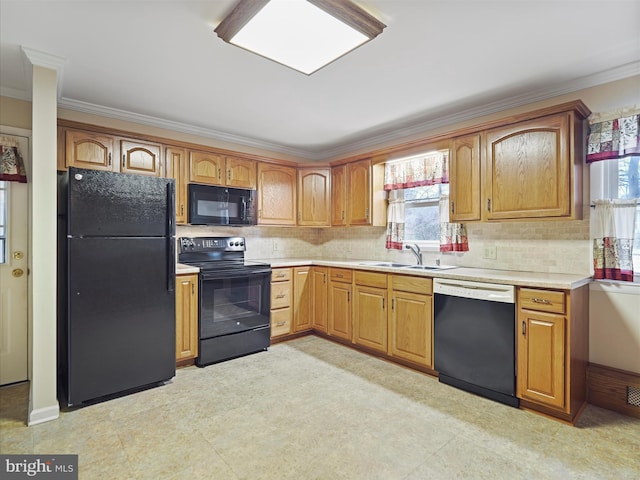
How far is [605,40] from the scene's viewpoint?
2.11 m

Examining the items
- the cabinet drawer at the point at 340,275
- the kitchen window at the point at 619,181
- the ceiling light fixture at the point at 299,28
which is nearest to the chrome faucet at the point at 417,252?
the cabinet drawer at the point at 340,275

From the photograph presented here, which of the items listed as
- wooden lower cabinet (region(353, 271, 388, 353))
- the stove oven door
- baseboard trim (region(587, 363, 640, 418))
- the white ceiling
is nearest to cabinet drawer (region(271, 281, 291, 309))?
the stove oven door

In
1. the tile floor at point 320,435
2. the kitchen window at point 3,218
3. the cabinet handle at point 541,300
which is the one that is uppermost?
the kitchen window at point 3,218

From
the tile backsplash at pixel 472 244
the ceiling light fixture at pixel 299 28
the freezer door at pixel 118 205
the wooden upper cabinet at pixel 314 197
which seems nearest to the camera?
the ceiling light fixture at pixel 299 28

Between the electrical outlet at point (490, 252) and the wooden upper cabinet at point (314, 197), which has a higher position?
the wooden upper cabinet at point (314, 197)

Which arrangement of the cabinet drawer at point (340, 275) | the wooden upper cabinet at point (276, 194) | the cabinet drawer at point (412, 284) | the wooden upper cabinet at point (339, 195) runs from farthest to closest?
the wooden upper cabinet at point (339, 195)
the wooden upper cabinet at point (276, 194)
the cabinet drawer at point (340, 275)
the cabinet drawer at point (412, 284)

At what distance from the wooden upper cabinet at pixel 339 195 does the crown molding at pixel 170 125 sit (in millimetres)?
791

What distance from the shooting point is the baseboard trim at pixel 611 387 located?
2324 millimetres

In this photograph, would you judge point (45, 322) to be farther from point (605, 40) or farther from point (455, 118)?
point (605, 40)

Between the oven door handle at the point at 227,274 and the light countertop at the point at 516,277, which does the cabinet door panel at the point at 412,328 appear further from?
the oven door handle at the point at 227,274

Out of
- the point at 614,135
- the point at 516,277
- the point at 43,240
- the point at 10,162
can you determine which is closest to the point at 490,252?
the point at 516,277

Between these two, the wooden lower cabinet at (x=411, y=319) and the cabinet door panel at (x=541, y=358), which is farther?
the wooden lower cabinet at (x=411, y=319)

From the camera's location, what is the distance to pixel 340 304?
3.76 metres

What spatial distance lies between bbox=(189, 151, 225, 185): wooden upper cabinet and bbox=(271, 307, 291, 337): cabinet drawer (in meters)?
1.56
